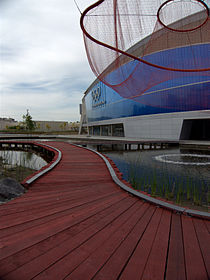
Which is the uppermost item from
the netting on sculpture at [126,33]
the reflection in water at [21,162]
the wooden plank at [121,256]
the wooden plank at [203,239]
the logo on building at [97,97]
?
the logo on building at [97,97]

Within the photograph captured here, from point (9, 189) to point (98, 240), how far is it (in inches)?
109

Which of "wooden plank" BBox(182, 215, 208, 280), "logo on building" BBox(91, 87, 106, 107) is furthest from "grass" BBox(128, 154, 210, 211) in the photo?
"logo on building" BBox(91, 87, 106, 107)

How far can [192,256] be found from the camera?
2.05 meters

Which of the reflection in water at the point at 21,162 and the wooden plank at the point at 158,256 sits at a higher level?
the wooden plank at the point at 158,256

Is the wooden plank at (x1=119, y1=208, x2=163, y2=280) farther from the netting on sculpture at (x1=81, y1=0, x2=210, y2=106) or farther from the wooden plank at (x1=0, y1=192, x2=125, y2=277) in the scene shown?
the netting on sculpture at (x1=81, y1=0, x2=210, y2=106)

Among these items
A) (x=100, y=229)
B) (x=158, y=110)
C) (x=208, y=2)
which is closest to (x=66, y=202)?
(x=100, y=229)

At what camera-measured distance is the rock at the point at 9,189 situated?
3.94m

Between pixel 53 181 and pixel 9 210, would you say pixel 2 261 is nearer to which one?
pixel 9 210

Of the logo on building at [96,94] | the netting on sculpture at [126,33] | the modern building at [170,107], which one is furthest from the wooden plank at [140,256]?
the logo on building at [96,94]

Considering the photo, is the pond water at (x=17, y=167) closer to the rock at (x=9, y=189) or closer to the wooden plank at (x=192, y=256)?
the rock at (x=9, y=189)

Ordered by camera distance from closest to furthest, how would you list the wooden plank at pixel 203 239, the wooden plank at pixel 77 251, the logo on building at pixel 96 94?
the wooden plank at pixel 77 251
the wooden plank at pixel 203 239
the logo on building at pixel 96 94

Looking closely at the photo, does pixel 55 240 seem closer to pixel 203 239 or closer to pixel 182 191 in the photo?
pixel 203 239

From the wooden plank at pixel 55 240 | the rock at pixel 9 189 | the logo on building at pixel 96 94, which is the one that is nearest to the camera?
the wooden plank at pixel 55 240

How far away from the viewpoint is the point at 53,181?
18.1 ft
